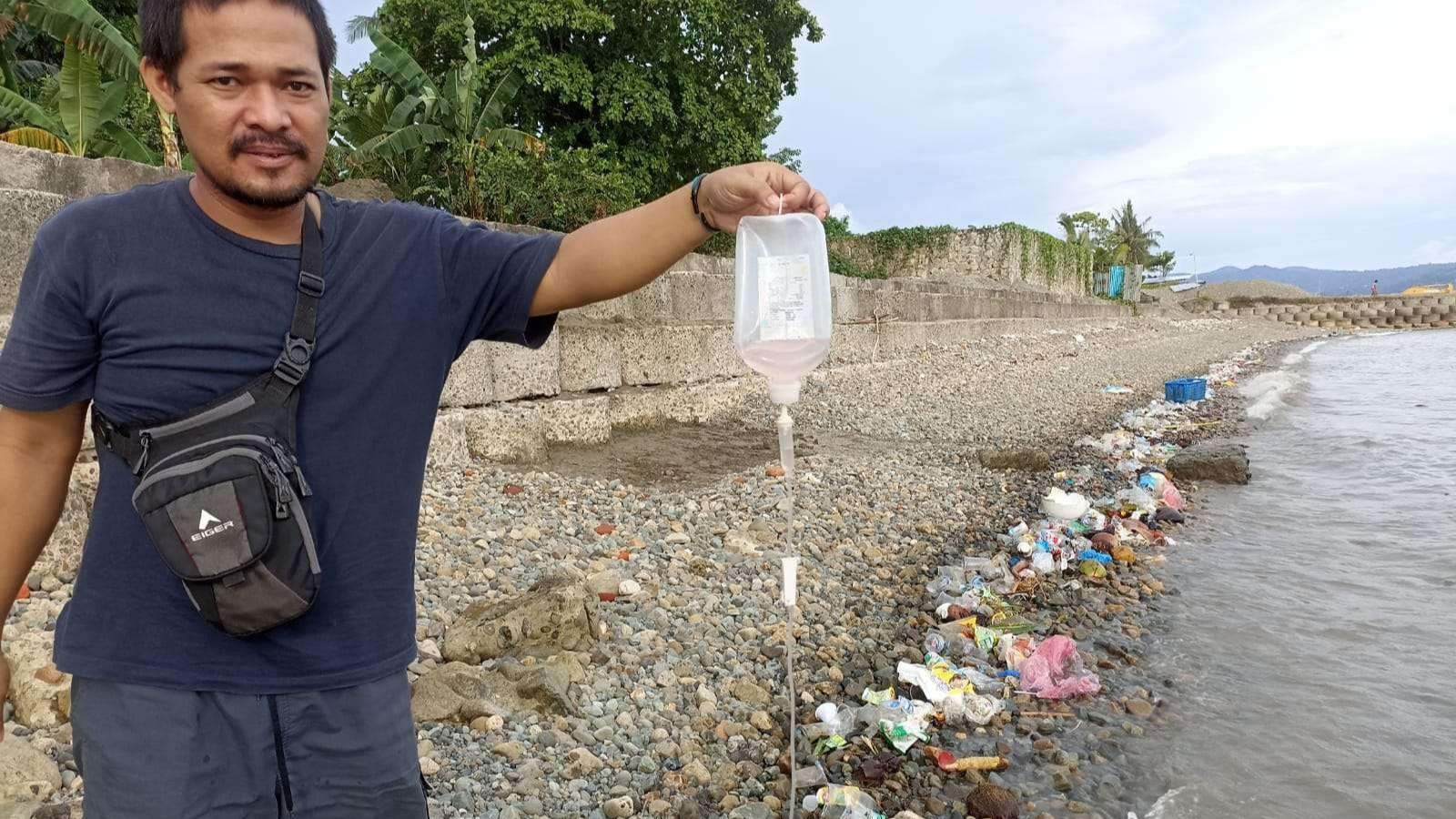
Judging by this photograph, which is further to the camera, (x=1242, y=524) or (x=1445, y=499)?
(x=1445, y=499)

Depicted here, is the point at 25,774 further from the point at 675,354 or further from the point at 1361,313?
the point at 1361,313

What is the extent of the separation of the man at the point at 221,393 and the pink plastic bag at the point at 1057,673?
264 cm

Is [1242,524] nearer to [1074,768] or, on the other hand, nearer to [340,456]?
[1074,768]

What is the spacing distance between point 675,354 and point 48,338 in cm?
664

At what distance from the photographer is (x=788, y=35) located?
779 inches

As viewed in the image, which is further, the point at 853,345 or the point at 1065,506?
the point at 853,345

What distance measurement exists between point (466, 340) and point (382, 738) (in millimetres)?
696

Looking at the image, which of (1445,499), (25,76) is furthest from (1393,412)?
(25,76)

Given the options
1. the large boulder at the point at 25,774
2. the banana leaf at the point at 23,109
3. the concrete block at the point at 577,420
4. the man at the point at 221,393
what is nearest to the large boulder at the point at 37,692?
the large boulder at the point at 25,774

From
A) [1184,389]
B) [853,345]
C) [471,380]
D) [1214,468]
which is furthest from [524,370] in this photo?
[1184,389]

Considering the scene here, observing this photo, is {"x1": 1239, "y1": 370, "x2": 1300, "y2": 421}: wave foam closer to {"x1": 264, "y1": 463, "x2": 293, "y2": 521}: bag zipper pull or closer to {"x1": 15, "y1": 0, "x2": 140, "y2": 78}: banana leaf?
{"x1": 264, "y1": 463, "x2": 293, "y2": 521}: bag zipper pull

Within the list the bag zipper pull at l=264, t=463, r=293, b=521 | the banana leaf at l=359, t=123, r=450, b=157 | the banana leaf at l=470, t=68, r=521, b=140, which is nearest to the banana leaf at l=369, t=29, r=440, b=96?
the banana leaf at l=359, t=123, r=450, b=157

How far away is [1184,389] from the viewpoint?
12.8 m

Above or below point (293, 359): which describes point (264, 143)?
above
